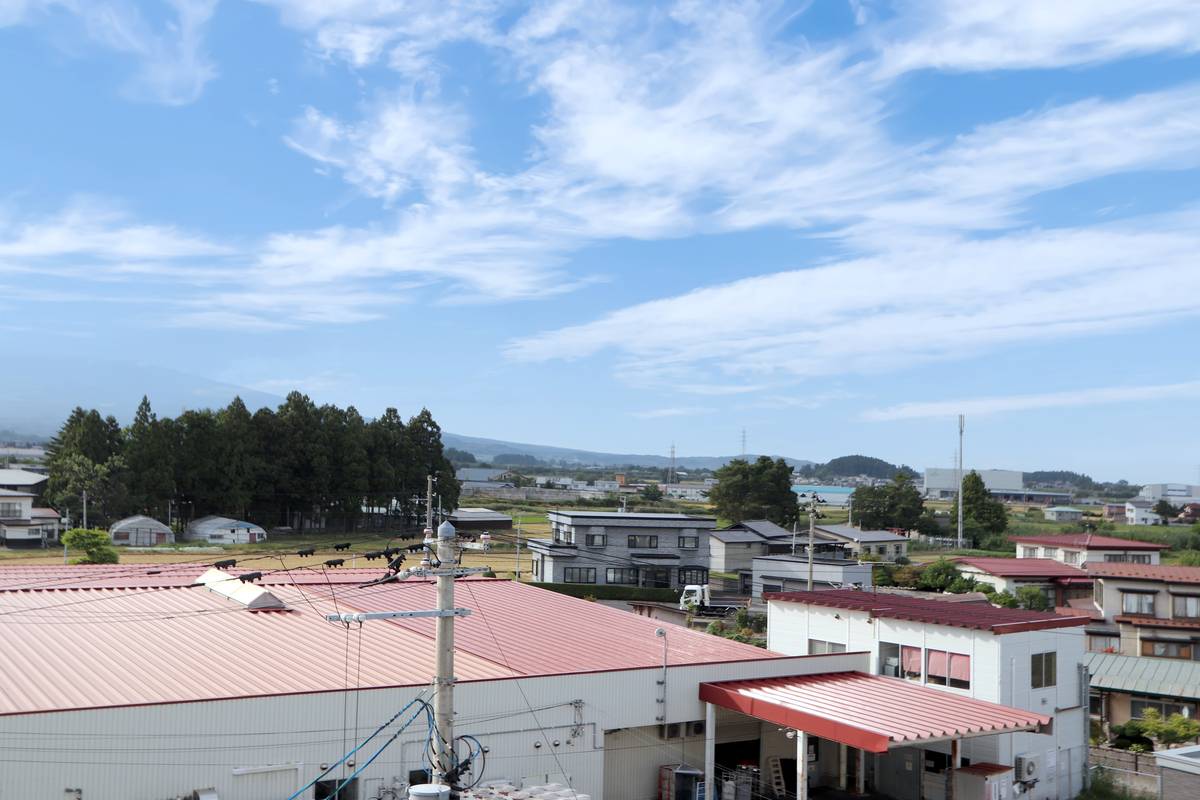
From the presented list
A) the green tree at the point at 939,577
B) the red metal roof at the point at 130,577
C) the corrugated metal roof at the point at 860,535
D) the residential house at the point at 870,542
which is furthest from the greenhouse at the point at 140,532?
the green tree at the point at 939,577

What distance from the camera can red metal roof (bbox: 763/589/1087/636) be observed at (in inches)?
883

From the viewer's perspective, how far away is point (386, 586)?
29.4m

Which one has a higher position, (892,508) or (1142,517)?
(892,508)

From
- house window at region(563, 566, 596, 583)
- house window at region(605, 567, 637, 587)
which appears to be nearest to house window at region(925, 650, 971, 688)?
house window at region(563, 566, 596, 583)

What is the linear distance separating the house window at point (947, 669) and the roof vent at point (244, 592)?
1548 cm

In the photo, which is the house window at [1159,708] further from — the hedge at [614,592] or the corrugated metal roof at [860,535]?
the corrugated metal roof at [860,535]

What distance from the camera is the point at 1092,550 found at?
54.7 meters

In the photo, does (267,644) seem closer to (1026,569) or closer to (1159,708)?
(1159,708)

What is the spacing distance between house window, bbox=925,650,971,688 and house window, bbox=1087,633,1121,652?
1880 centimetres

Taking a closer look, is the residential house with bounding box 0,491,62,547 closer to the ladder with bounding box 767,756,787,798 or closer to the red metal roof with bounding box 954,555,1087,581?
the red metal roof with bounding box 954,555,1087,581

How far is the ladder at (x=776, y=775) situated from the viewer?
22.0m

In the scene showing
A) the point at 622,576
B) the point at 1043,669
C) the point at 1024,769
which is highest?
the point at 1043,669

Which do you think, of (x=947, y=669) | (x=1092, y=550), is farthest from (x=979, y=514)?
(x=947, y=669)

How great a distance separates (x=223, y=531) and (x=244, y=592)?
48863 millimetres
